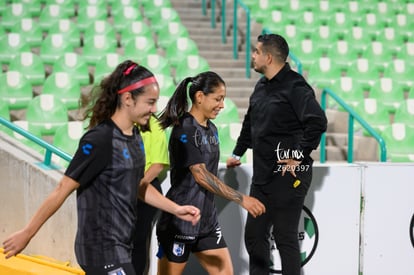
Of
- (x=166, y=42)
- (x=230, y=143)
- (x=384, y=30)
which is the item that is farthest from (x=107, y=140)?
(x=384, y=30)

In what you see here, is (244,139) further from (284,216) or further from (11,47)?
(11,47)

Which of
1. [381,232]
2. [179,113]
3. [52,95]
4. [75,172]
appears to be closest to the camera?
[75,172]

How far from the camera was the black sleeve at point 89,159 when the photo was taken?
2.79 m

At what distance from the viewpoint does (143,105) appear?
2.91m

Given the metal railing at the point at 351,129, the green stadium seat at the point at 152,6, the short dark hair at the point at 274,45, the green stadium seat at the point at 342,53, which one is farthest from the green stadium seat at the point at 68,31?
the short dark hair at the point at 274,45

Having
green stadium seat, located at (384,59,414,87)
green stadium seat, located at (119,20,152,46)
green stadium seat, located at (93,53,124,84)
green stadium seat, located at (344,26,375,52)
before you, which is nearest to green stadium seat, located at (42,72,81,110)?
green stadium seat, located at (93,53,124,84)

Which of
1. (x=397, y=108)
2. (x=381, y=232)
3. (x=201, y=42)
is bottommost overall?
(x=381, y=232)

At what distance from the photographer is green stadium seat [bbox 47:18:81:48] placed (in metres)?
9.77

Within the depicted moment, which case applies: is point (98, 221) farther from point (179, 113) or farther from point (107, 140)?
point (179, 113)

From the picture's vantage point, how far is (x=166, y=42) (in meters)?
10.2

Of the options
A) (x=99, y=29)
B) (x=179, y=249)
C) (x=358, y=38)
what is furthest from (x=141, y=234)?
(x=358, y=38)

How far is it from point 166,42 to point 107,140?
745 centimetres

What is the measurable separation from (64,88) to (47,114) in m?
0.87

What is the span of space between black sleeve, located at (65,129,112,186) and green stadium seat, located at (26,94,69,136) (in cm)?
442
